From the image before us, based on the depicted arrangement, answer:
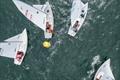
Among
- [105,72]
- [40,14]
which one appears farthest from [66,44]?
[105,72]

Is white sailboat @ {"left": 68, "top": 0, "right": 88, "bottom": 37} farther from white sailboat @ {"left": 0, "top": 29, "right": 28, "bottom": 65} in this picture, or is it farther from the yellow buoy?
white sailboat @ {"left": 0, "top": 29, "right": 28, "bottom": 65}

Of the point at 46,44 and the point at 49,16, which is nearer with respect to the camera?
the point at 46,44

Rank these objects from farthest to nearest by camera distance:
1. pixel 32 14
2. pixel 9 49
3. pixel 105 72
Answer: pixel 9 49 → pixel 32 14 → pixel 105 72

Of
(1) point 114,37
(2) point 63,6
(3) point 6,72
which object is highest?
(2) point 63,6

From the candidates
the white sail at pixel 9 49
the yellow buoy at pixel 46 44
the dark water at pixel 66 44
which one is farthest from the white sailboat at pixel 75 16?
the white sail at pixel 9 49

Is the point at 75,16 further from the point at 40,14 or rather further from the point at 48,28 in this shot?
the point at 40,14

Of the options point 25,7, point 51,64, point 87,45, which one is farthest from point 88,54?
point 25,7

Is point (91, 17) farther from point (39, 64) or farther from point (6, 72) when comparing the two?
point (6, 72)
